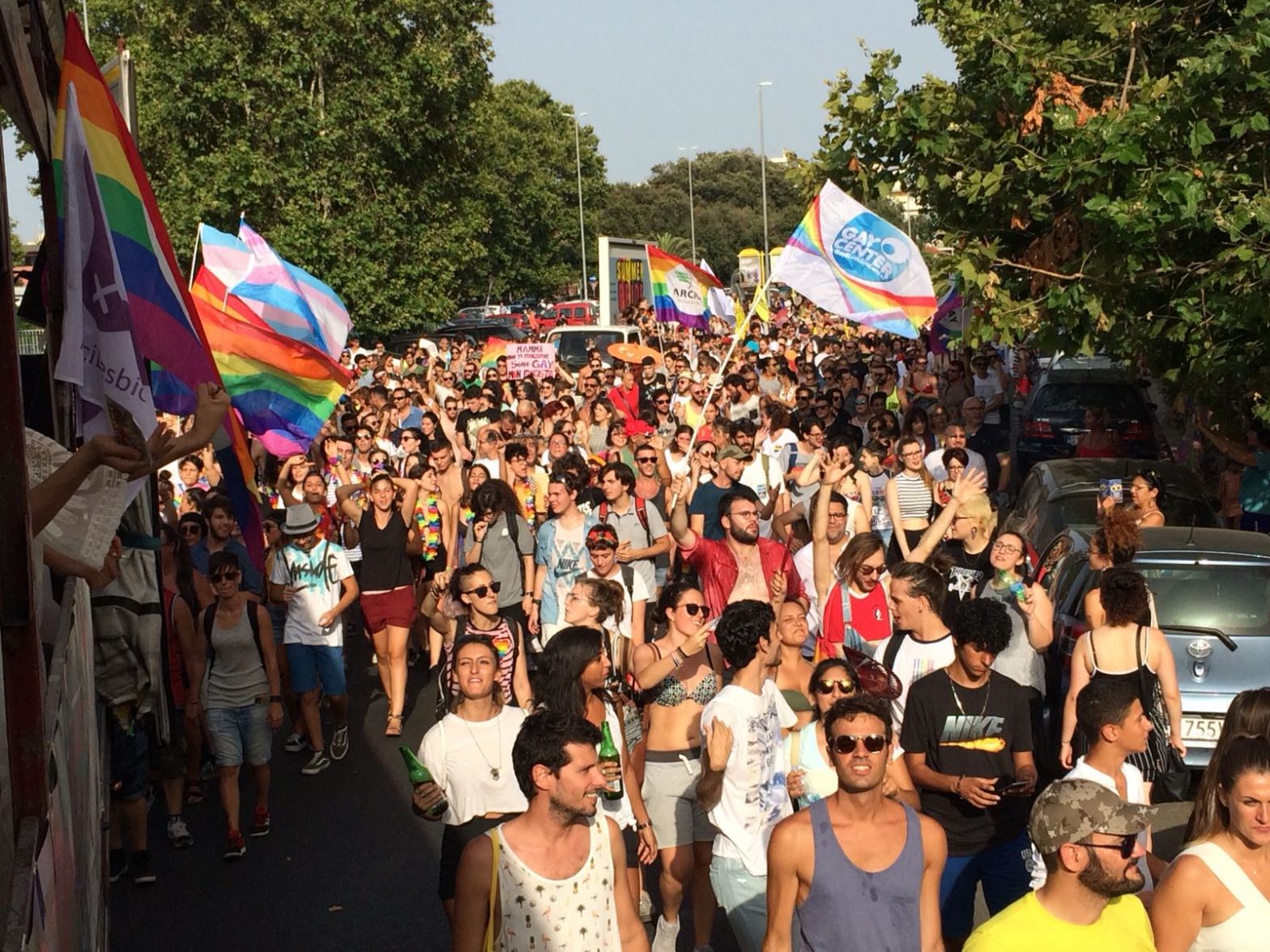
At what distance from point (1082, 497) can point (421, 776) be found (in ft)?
25.2

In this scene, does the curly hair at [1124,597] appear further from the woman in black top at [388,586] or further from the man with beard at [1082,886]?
the woman in black top at [388,586]

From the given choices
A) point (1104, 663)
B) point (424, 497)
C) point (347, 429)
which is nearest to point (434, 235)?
point (347, 429)

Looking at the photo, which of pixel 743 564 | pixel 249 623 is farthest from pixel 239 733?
pixel 743 564

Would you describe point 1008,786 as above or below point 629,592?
below

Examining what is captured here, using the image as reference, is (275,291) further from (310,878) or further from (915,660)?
(915,660)

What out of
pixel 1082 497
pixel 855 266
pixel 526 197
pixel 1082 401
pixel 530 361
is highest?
pixel 526 197

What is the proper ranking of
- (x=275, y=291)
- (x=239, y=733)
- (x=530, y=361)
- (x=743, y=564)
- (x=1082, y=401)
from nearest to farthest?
(x=239, y=733) → (x=743, y=564) → (x=275, y=291) → (x=1082, y=401) → (x=530, y=361)

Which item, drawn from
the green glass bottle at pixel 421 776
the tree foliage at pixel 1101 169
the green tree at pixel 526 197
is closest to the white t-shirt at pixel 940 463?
the tree foliage at pixel 1101 169

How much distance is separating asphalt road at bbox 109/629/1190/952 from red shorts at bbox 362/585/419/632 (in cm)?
102

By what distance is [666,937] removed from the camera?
6.90m

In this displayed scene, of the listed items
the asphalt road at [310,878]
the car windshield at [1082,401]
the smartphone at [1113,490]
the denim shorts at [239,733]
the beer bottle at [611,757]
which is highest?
the car windshield at [1082,401]

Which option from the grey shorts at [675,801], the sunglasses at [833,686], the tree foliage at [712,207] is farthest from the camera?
the tree foliage at [712,207]

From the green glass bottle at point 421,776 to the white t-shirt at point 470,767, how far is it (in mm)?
301

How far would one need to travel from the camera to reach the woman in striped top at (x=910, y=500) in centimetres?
1211
